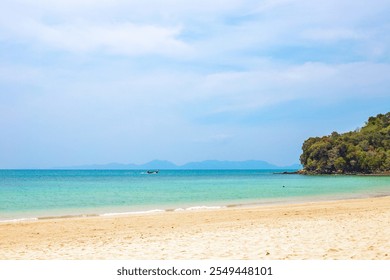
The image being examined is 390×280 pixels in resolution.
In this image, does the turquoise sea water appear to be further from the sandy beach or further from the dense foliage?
the dense foliage

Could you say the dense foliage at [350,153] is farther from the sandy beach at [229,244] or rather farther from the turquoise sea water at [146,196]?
the sandy beach at [229,244]

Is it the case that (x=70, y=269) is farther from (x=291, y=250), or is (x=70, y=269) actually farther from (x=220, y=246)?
(x=291, y=250)

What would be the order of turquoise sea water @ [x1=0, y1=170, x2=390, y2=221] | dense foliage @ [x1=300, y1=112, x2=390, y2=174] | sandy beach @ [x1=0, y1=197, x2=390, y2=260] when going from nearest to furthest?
sandy beach @ [x1=0, y1=197, x2=390, y2=260], turquoise sea water @ [x1=0, y1=170, x2=390, y2=221], dense foliage @ [x1=300, y1=112, x2=390, y2=174]

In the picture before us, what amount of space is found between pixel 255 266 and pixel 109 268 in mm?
2935

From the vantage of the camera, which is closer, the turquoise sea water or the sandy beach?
the sandy beach

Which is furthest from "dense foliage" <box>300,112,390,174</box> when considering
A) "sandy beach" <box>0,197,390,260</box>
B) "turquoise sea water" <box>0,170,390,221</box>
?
"sandy beach" <box>0,197,390,260</box>

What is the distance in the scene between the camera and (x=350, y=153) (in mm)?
126125

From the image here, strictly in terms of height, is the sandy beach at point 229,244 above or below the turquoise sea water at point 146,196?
above

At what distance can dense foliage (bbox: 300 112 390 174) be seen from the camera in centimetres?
12344

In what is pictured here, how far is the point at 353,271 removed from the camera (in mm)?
8539

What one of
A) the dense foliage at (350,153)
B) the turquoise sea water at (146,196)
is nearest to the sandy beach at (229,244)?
the turquoise sea water at (146,196)

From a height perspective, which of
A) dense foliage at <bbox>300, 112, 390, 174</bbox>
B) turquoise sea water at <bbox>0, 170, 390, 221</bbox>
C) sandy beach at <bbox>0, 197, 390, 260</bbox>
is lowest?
turquoise sea water at <bbox>0, 170, 390, 221</bbox>

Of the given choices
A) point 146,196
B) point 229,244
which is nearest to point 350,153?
point 146,196

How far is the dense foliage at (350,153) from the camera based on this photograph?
12344 cm
